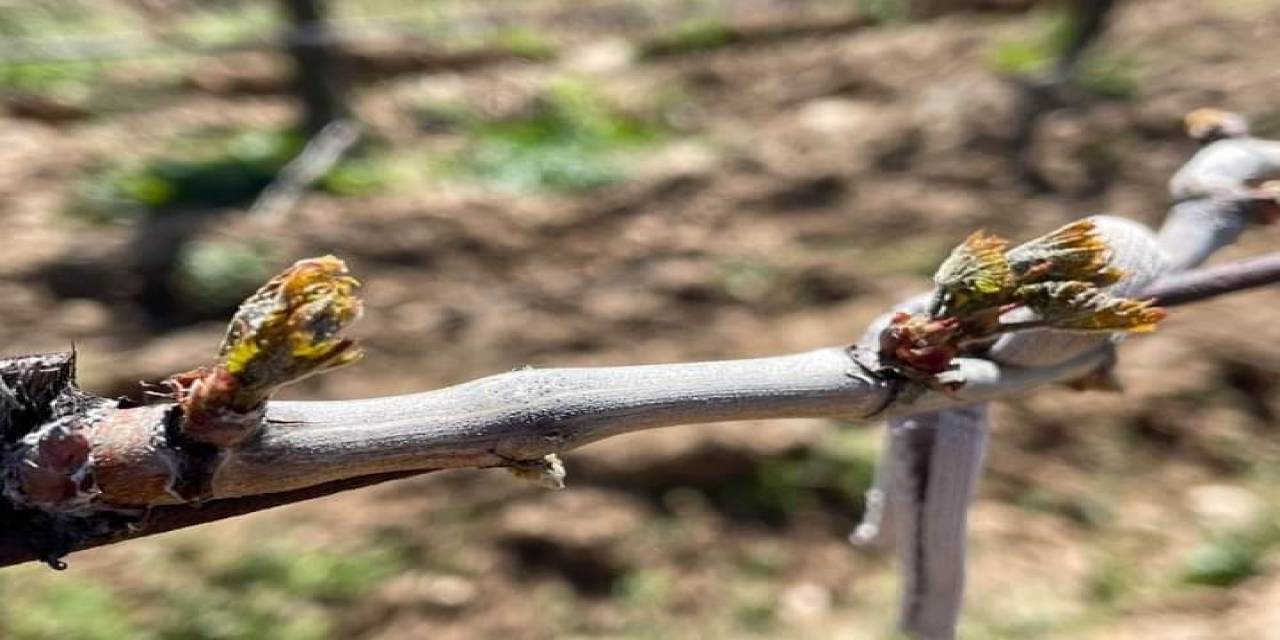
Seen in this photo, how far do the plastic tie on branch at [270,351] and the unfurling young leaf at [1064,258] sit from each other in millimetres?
443

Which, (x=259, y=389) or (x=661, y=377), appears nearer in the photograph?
(x=259, y=389)

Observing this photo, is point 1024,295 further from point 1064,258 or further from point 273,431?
point 273,431

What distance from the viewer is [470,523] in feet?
9.15

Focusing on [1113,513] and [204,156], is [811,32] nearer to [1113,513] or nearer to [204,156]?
[204,156]

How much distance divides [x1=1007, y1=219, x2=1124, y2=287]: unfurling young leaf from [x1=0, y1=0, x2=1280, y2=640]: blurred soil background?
1.01 meters

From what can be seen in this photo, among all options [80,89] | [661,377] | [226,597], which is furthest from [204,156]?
[661,377]

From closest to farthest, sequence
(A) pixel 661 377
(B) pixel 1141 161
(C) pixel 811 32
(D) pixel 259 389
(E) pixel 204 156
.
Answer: (D) pixel 259 389
(A) pixel 661 377
(B) pixel 1141 161
(E) pixel 204 156
(C) pixel 811 32

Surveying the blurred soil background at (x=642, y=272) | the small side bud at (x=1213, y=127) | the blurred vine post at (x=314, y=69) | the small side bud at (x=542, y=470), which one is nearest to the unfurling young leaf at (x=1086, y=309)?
the small side bud at (x=542, y=470)

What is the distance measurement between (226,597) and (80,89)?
280cm

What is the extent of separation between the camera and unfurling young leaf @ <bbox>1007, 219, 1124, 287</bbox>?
0.73m

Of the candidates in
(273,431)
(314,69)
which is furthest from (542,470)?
(314,69)

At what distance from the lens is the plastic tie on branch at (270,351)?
0.59 m

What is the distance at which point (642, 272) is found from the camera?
3805 millimetres

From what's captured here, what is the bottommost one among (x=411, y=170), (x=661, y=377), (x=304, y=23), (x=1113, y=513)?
(x=1113, y=513)
